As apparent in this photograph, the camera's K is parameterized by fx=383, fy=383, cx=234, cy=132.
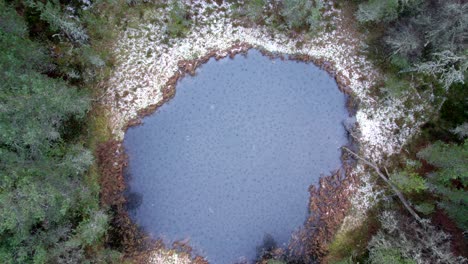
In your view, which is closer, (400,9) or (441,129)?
(400,9)

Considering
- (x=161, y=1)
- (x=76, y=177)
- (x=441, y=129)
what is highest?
(x=161, y=1)

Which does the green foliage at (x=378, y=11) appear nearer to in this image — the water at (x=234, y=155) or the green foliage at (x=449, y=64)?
the green foliage at (x=449, y=64)

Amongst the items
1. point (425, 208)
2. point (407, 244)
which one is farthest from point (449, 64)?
point (407, 244)

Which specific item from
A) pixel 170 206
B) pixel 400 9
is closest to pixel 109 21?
pixel 170 206

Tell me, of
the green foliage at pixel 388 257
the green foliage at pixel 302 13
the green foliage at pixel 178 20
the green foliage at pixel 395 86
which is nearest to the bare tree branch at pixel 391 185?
the green foliage at pixel 388 257

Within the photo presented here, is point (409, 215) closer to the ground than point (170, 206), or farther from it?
closer to the ground

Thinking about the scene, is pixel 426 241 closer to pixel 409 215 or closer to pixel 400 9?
pixel 409 215

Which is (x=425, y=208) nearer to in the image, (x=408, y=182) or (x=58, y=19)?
(x=408, y=182)
